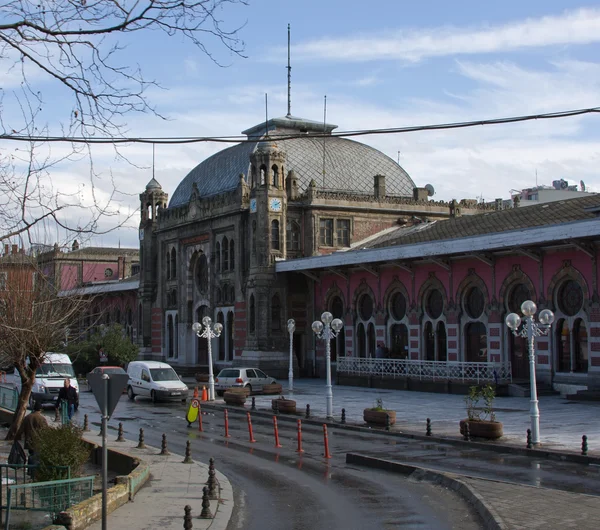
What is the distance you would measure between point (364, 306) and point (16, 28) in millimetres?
38544

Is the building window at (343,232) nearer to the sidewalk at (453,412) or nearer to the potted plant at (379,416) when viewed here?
the sidewalk at (453,412)

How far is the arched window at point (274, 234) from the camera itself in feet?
168

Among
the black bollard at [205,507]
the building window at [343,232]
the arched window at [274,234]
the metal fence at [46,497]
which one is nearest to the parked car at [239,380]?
the arched window at [274,234]

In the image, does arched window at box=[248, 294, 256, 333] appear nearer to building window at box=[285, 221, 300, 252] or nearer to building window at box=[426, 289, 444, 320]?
building window at box=[285, 221, 300, 252]

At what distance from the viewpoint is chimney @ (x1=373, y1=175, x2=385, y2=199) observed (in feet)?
183

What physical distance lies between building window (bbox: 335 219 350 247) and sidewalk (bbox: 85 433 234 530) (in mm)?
35294

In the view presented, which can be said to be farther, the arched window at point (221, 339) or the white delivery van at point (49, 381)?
the arched window at point (221, 339)

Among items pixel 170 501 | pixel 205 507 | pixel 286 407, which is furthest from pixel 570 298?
pixel 205 507

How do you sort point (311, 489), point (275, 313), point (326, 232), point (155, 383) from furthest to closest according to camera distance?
point (326, 232)
point (275, 313)
point (155, 383)
point (311, 489)

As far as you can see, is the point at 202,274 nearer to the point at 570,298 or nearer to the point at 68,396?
the point at 570,298

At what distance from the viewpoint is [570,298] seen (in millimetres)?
35156

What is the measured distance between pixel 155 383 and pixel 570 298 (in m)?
17.8

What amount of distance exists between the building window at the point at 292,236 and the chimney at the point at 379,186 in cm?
604

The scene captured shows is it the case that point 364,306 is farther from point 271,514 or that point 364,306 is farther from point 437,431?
point 271,514
